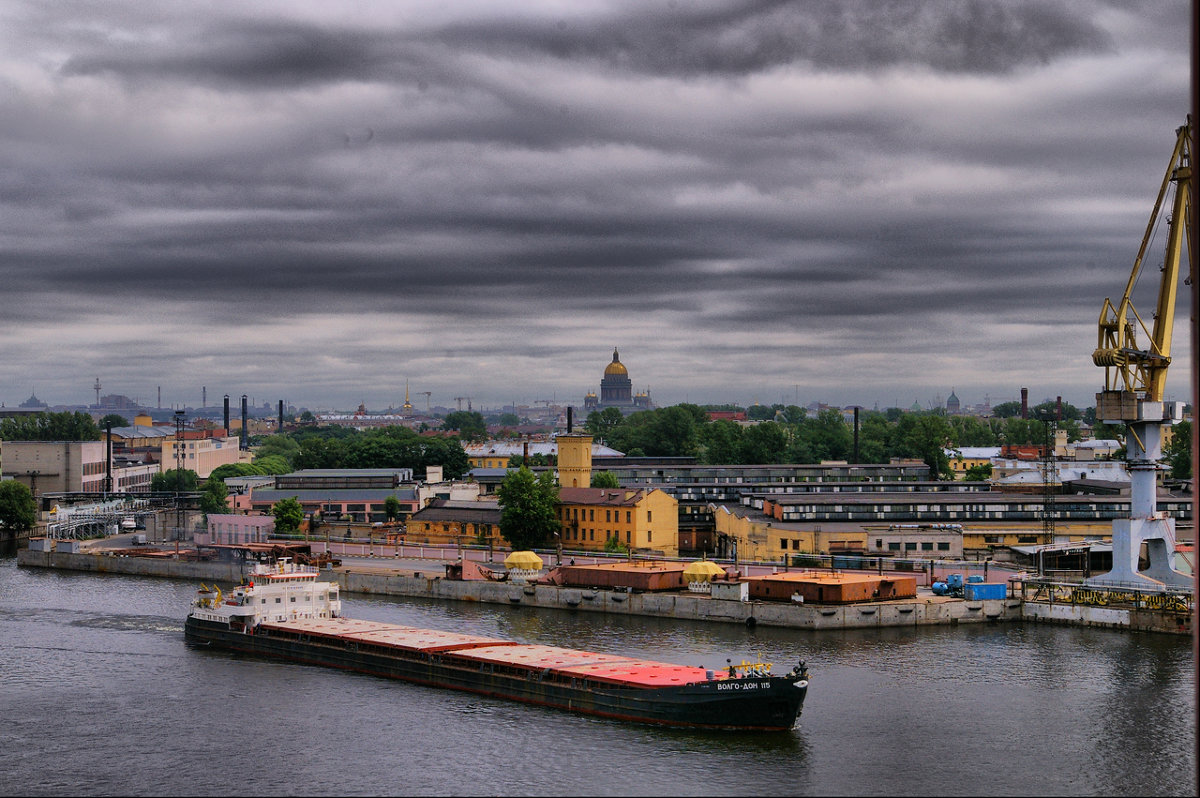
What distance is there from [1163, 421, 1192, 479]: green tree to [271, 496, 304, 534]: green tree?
260ft

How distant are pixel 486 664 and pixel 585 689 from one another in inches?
221

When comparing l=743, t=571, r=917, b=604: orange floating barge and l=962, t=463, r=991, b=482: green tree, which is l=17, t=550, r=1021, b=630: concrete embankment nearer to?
l=743, t=571, r=917, b=604: orange floating barge

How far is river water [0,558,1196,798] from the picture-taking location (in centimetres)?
3722

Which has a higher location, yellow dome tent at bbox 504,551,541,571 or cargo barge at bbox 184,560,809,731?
yellow dome tent at bbox 504,551,541,571

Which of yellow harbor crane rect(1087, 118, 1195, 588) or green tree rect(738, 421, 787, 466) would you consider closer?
yellow harbor crane rect(1087, 118, 1195, 588)

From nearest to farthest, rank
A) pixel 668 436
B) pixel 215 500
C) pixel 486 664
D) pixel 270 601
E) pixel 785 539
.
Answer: pixel 486 664, pixel 270 601, pixel 785 539, pixel 215 500, pixel 668 436

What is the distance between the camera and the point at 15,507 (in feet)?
366

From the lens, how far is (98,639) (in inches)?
2413

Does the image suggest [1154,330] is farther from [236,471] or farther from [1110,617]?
[236,471]

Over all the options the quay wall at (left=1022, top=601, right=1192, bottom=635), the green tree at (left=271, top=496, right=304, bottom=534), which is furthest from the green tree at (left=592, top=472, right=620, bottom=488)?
the quay wall at (left=1022, top=601, right=1192, bottom=635)

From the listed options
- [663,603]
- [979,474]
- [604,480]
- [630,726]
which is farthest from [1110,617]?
[979,474]

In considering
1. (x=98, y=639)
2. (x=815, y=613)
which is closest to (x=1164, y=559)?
(x=815, y=613)

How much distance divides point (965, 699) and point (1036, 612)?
801 inches

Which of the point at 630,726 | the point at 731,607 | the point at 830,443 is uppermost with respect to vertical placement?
the point at 830,443
